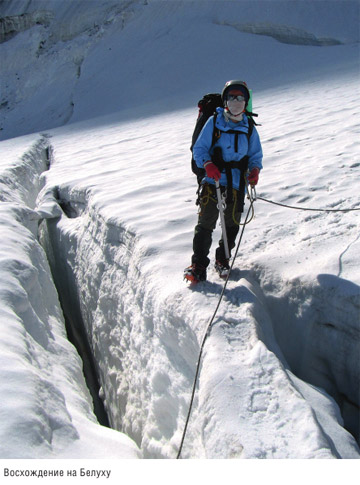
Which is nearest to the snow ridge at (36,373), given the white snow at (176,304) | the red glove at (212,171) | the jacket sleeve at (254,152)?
the white snow at (176,304)

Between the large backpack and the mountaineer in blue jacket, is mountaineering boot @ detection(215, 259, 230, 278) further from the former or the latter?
the large backpack

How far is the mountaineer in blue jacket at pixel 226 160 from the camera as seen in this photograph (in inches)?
110

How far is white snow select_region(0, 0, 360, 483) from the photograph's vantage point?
209 cm

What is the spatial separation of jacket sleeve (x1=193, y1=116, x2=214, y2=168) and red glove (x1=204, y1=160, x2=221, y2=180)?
0.07 m

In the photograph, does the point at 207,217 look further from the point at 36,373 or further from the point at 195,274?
the point at 36,373

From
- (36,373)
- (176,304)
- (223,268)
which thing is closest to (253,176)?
(223,268)

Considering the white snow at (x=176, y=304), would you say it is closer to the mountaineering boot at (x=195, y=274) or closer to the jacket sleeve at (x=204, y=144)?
the mountaineering boot at (x=195, y=274)

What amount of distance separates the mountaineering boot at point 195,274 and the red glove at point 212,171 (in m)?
0.67

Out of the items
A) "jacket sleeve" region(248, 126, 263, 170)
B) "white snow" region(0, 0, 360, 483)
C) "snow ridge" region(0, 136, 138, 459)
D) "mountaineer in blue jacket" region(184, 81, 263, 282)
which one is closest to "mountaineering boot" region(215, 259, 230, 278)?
"mountaineer in blue jacket" region(184, 81, 263, 282)
